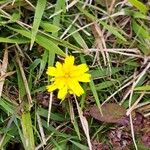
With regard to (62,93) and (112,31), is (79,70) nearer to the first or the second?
(62,93)

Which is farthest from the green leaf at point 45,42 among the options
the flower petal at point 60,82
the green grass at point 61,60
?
the flower petal at point 60,82

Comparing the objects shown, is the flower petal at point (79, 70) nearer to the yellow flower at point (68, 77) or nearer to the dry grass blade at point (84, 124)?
the yellow flower at point (68, 77)

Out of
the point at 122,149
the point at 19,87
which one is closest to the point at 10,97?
the point at 19,87

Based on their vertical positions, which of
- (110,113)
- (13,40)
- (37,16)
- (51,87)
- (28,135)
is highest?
(37,16)

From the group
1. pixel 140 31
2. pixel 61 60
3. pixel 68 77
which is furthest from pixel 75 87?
pixel 140 31

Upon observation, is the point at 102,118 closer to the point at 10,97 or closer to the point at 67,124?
the point at 67,124

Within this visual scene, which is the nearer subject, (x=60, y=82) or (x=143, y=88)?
(x=60, y=82)
